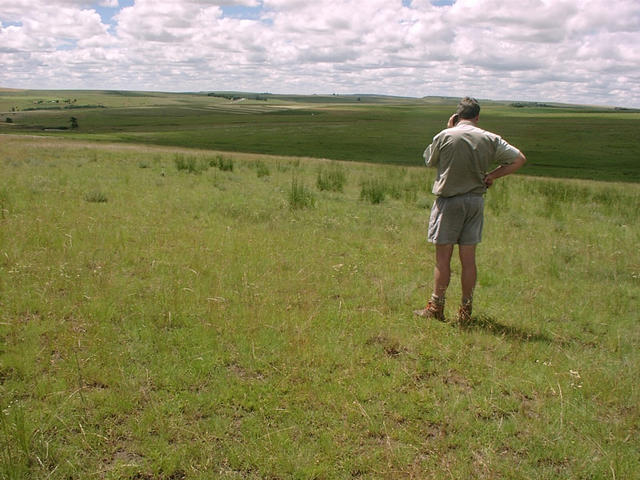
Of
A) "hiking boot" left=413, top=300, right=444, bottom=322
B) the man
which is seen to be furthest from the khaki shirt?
"hiking boot" left=413, top=300, right=444, bottom=322

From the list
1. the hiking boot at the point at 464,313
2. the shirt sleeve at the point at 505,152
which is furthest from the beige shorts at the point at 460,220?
the hiking boot at the point at 464,313

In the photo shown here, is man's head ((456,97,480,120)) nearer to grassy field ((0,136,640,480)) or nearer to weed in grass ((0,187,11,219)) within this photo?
grassy field ((0,136,640,480))

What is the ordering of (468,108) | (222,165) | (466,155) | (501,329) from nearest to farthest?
(466,155) < (468,108) < (501,329) < (222,165)

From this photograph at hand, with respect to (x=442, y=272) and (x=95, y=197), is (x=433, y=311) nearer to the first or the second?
(x=442, y=272)

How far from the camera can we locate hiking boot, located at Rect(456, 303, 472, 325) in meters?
5.40

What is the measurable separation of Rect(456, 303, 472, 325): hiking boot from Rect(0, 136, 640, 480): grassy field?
3.9 inches

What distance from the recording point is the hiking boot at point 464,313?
17.7 feet

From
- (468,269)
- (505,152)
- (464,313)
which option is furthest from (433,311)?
(505,152)

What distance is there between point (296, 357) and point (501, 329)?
2.40 m

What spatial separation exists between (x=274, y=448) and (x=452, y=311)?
323cm

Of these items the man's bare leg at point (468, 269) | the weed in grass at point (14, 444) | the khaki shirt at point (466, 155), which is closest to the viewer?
the weed in grass at point (14, 444)

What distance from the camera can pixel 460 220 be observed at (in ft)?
17.3

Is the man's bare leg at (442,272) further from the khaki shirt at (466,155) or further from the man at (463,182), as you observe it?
the khaki shirt at (466,155)

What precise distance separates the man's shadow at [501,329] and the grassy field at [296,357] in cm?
2
